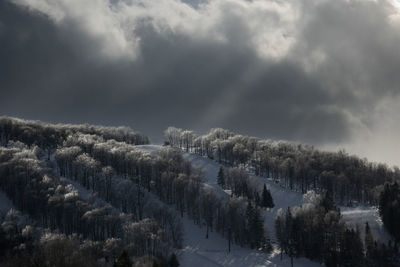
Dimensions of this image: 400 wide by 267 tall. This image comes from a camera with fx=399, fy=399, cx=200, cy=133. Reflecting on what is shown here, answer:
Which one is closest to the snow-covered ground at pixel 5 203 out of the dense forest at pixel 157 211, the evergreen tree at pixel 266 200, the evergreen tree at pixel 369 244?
the dense forest at pixel 157 211

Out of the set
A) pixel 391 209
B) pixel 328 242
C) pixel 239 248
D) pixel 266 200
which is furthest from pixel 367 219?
pixel 239 248

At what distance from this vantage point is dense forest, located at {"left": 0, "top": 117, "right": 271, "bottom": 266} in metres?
106

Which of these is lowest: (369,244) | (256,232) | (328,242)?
(328,242)

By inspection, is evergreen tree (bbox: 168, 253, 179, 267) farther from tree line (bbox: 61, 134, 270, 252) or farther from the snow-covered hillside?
tree line (bbox: 61, 134, 270, 252)

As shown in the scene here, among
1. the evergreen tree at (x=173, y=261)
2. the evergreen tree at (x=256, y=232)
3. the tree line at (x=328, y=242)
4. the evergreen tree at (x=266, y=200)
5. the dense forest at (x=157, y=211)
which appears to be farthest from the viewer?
the evergreen tree at (x=266, y=200)

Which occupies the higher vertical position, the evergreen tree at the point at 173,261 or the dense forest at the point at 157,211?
the dense forest at the point at 157,211

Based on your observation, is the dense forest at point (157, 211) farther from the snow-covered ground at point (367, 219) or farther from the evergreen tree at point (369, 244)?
the snow-covered ground at point (367, 219)

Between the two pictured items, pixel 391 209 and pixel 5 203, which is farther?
pixel 5 203

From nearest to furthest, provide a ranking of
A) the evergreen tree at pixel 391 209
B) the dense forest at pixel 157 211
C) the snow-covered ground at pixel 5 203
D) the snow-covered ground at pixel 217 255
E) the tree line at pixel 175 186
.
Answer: the dense forest at pixel 157 211, the snow-covered ground at pixel 217 255, the evergreen tree at pixel 391 209, the tree line at pixel 175 186, the snow-covered ground at pixel 5 203

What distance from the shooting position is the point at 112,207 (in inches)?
5768

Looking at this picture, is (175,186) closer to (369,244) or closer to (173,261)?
(173,261)

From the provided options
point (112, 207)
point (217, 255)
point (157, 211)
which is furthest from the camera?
point (112, 207)

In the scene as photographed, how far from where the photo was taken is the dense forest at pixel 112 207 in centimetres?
10571

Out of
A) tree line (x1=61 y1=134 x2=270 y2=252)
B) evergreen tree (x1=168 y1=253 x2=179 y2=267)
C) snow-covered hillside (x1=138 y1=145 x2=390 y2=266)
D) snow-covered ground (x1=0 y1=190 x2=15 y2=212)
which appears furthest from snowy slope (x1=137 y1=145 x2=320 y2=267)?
snow-covered ground (x1=0 y1=190 x2=15 y2=212)
